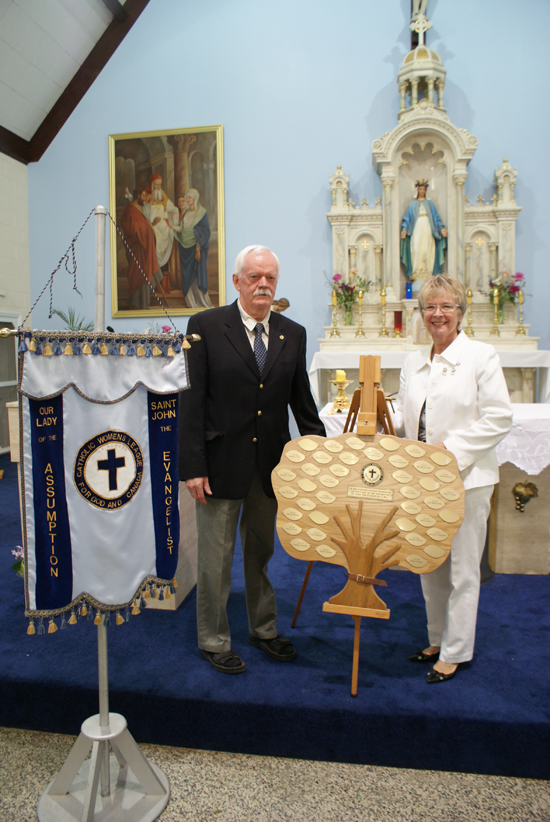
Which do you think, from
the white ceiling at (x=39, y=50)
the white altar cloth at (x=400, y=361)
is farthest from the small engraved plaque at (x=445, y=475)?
the white ceiling at (x=39, y=50)

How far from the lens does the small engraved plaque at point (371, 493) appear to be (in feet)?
6.37

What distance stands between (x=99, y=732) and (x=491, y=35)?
725 cm

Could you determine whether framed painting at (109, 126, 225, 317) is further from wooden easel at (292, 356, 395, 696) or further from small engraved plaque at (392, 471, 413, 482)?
small engraved plaque at (392, 471, 413, 482)

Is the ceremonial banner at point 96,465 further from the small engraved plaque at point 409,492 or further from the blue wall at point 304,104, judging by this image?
the blue wall at point 304,104

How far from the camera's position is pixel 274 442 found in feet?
7.16

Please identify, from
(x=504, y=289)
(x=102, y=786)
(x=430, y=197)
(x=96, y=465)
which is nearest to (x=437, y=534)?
(x=96, y=465)

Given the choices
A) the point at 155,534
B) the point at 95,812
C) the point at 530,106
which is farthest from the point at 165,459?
the point at 530,106

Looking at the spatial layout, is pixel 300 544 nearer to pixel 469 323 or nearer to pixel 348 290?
pixel 348 290

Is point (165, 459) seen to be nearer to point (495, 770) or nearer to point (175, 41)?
point (495, 770)

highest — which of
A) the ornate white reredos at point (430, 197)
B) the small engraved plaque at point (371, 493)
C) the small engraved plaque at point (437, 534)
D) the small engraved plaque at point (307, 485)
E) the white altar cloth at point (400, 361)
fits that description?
the ornate white reredos at point (430, 197)

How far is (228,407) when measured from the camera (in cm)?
211

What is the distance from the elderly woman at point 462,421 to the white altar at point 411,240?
358 centimetres

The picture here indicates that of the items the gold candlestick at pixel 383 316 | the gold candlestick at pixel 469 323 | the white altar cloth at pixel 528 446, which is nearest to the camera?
the white altar cloth at pixel 528 446

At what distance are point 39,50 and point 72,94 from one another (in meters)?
0.68
